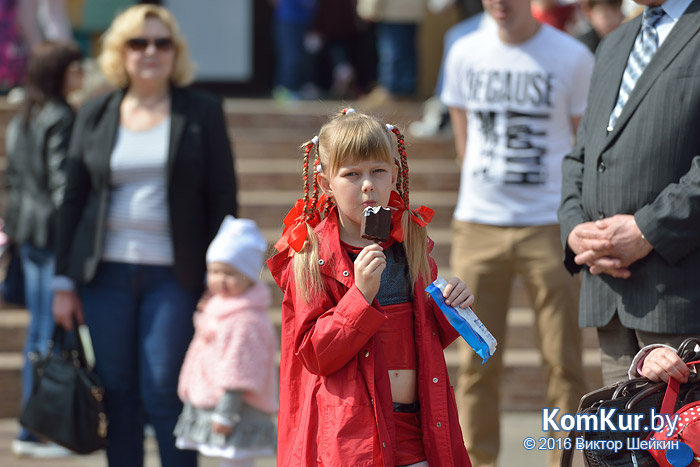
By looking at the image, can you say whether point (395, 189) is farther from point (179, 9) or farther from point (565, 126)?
point (179, 9)

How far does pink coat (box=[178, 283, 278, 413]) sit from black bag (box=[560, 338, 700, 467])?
6.42 ft

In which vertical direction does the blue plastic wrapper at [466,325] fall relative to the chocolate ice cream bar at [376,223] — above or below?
below

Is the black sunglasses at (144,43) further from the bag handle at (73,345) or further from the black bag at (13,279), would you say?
the black bag at (13,279)

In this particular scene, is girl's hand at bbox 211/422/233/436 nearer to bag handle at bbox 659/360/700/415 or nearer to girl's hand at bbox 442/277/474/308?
girl's hand at bbox 442/277/474/308

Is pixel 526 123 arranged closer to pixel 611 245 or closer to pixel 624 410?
pixel 611 245

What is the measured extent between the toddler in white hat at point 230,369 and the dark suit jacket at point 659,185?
1674mm

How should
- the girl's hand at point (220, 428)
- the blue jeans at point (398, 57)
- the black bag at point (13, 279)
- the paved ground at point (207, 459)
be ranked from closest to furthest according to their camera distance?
the girl's hand at point (220, 428) → the paved ground at point (207, 459) → the black bag at point (13, 279) → the blue jeans at point (398, 57)

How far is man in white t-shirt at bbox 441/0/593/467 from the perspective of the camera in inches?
207

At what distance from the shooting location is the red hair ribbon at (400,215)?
351 cm

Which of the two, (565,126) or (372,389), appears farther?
(565,126)

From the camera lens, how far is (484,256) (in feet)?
17.6

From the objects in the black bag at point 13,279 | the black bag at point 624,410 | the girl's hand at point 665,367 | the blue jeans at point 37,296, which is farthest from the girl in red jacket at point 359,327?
the black bag at point 13,279

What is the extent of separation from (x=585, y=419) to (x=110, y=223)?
105 inches

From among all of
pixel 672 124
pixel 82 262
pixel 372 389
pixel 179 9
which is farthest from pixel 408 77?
pixel 372 389
